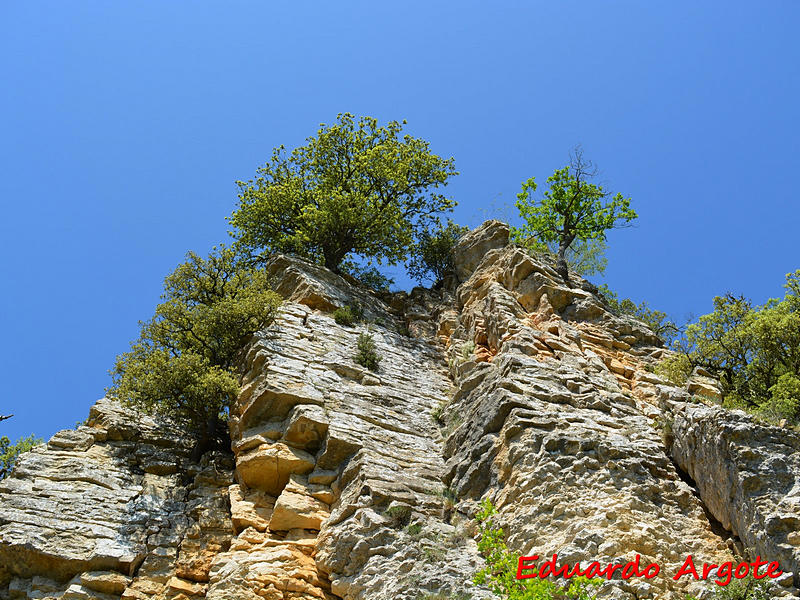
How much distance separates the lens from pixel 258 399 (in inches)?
686

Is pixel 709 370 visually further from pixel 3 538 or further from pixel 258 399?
pixel 3 538

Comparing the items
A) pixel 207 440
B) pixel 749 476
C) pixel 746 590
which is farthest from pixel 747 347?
pixel 207 440

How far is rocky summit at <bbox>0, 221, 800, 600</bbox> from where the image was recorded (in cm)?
1241

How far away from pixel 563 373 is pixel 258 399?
25.8 ft

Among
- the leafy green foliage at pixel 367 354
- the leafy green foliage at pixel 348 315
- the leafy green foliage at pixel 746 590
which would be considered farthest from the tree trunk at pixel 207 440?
the leafy green foliage at pixel 746 590

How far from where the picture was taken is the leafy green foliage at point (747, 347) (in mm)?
17406

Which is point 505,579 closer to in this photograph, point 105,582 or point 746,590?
point 746,590

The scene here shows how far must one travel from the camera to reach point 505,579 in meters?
11.5

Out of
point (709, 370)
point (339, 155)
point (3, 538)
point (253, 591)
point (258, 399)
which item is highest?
point (339, 155)

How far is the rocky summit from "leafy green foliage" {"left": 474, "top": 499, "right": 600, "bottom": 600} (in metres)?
0.32

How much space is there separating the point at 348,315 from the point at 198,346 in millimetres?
5009

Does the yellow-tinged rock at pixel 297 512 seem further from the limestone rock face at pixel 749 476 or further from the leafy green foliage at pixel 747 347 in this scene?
the leafy green foliage at pixel 747 347

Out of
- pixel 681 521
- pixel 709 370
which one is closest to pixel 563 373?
pixel 709 370

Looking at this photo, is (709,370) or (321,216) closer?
(709,370)
